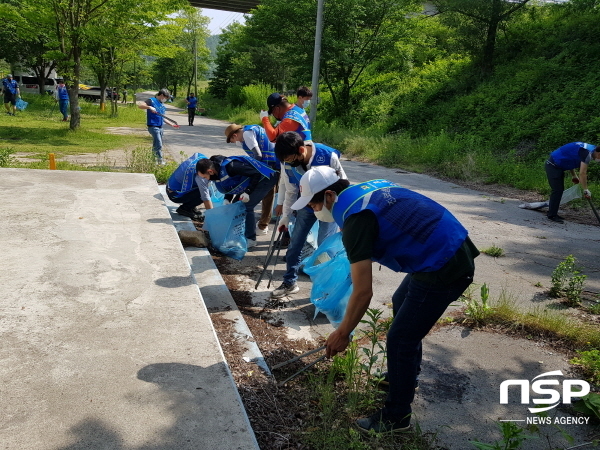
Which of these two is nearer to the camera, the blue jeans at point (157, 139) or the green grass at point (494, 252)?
the green grass at point (494, 252)

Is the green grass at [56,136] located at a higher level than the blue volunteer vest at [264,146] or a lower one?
lower

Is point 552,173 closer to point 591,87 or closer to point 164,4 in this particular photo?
point 591,87

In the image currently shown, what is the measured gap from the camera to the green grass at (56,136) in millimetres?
12055

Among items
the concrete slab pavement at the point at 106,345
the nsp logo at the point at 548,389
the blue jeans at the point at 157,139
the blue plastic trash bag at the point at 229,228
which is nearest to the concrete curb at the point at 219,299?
the blue plastic trash bag at the point at 229,228

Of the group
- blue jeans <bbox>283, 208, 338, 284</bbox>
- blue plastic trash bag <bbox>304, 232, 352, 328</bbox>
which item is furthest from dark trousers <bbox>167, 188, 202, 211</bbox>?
blue plastic trash bag <bbox>304, 232, 352, 328</bbox>

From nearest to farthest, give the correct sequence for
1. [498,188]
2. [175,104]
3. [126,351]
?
[126,351] → [498,188] → [175,104]

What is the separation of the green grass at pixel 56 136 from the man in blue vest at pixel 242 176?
248 inches

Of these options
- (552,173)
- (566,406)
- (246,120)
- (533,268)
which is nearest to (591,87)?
(552,173)

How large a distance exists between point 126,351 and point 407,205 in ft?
5.94

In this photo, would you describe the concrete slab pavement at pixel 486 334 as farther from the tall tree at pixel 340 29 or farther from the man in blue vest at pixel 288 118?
the tall tree at pixel 340 29

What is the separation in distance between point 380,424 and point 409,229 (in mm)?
1067

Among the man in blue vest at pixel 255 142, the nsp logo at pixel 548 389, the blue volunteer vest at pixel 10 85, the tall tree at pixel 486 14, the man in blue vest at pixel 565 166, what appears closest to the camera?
the nsp logo at pixel 548 389

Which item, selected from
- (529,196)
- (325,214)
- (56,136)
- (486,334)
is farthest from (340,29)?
(325,214)

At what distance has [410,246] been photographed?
7.60 ft
